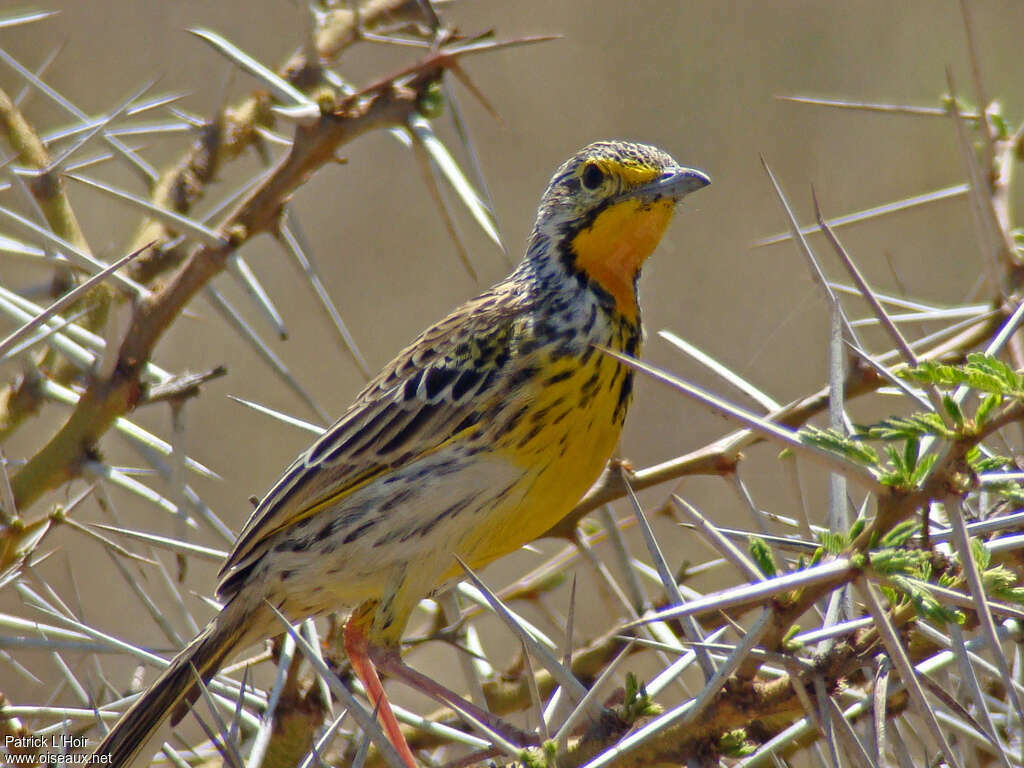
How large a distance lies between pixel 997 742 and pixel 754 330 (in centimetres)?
570

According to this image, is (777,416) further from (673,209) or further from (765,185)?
(765,185)

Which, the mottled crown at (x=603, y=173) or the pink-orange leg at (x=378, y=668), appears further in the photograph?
the mottled crown at (x=603, y=173)

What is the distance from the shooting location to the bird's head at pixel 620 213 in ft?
11.8

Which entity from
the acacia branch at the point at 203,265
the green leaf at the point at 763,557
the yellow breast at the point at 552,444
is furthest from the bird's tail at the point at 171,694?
the green leaf at the point at 763,557

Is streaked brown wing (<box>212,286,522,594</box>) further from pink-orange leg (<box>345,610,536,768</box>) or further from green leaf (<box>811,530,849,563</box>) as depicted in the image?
green leaf (<box>811,530,849,563</box>)

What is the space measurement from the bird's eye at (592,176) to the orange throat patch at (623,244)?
0.11 meters

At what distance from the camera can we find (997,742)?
1.54 m

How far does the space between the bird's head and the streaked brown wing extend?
0.33 m

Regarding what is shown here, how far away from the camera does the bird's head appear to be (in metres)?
3.61

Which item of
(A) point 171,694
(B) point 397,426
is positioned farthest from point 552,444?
(A) point 171,694

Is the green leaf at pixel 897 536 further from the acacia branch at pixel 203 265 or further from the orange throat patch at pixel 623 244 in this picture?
the orange throat patch at pixel 623 244

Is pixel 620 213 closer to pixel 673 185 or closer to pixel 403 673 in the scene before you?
pixel 673 185

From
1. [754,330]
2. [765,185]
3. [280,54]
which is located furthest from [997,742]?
[280,54]

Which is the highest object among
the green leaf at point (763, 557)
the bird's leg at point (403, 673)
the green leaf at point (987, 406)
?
the green leaf at point (987, 406)
